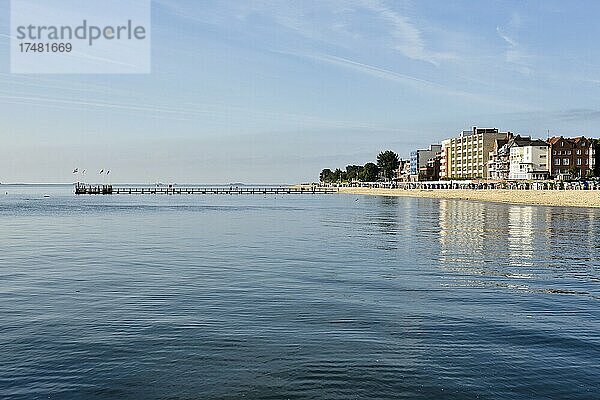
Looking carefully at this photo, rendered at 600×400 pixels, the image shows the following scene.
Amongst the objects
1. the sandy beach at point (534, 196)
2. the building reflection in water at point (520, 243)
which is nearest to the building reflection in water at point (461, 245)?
the building reflection in water at point (520, 243)

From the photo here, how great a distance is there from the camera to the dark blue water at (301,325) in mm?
12805

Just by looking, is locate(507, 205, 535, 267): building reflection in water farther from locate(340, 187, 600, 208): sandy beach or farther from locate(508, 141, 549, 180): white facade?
locate(508, 141, 549, 180): white facade

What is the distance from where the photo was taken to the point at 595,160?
170 meters

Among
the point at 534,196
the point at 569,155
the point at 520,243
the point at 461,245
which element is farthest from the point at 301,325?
the point at 569,155

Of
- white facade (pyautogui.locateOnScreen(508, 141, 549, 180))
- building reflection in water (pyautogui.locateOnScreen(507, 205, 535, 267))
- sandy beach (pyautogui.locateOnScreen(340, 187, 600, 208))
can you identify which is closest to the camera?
building reflection in water (pyautogui.locateOnScreen(507, 205, 535, 267))

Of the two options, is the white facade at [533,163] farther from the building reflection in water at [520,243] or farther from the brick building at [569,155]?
the building reflection in water at [520,243]

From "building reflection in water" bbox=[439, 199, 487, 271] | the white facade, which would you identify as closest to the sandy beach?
the white facade

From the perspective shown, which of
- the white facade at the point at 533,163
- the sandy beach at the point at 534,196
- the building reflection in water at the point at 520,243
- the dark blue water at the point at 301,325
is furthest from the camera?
the white facade at the point at 533,163

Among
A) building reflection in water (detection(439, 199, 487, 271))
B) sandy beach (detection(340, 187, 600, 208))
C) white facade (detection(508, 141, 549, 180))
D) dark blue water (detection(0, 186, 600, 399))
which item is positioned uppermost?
white facade (detection(508, 141, 549, 180))

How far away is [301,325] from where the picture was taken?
57.9 ft

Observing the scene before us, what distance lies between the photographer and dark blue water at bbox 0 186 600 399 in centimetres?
1280

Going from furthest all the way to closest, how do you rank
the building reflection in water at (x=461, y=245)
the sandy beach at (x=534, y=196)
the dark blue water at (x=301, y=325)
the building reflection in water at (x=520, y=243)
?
the sandy beach at (x=534, y=196) < the building reflection in water at (x=520, y=243) < the building reflection in water at (x=461, y=245) < the dark blue water at (x=301, y=325)

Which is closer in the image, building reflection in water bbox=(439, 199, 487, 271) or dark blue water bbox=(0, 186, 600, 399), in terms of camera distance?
dark blue water bbox=(0, 186, 600, 399)

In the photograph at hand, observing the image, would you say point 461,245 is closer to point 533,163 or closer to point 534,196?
point 534,196
